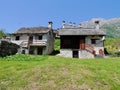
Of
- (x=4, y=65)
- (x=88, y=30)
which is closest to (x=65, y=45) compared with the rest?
(x=88, y=30)

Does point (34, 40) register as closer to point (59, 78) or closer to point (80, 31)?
point (80, 31)

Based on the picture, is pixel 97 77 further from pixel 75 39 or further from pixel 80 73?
pixel 75 39

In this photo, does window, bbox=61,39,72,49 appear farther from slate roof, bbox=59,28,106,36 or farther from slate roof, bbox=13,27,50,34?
slate roof, bbox=13,27,50,34

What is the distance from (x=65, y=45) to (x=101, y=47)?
8282 millimetres

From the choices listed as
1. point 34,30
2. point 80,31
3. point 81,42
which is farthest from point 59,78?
point 34,30

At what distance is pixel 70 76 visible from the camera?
26016 mm

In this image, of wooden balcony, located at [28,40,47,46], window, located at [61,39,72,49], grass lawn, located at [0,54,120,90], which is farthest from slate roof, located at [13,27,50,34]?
grass lawn, located at [0,54,120,90]

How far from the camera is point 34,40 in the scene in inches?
2446

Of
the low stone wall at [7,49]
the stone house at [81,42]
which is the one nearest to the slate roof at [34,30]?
the stone house at [81,42]

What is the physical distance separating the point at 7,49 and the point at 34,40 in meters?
18.7

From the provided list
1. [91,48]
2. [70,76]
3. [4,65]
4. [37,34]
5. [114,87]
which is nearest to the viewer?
[114,87]

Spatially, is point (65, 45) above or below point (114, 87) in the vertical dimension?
above

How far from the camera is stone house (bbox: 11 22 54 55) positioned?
61156 mm

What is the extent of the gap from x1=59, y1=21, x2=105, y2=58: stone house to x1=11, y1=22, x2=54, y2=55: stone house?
202 inches
